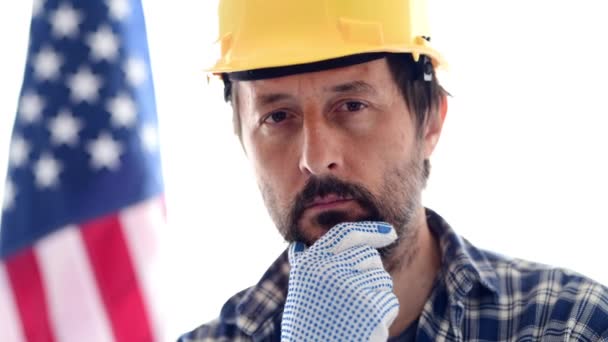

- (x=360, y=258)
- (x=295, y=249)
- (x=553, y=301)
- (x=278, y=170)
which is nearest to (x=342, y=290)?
(x=360, y=258)

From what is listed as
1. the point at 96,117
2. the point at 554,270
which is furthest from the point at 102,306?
the point at 554,270

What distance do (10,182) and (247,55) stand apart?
537mm

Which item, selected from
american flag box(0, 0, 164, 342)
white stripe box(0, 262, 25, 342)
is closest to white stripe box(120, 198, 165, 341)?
american flag box(0, 0, 164, 342)

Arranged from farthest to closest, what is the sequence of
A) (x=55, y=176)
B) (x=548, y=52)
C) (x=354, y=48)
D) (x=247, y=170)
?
(x=247, y=170) → (x=548, y=52) → (x=55, y=176) → (x=354, y=48)

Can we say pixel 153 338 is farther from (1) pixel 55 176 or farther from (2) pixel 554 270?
(2) pixel 554 270

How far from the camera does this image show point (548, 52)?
5.94ft

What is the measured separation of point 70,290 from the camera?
1515 mm

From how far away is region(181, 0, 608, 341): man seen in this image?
4.66 ft

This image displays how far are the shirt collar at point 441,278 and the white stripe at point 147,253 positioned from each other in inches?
7.1

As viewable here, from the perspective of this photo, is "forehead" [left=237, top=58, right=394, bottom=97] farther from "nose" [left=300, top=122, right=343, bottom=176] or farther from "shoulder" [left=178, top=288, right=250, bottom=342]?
"shoulder" [left=178, top=288, right=250, bottom=342]

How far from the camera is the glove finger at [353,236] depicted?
1.33 m

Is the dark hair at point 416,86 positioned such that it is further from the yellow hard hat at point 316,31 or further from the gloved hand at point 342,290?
the gloved hand at point 342,290

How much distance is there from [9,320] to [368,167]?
745 mm

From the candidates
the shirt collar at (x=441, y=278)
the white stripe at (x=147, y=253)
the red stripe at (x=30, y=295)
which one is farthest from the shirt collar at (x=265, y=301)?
the red stripe at (x=30, y=295)
